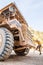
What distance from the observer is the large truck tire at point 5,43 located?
874cm

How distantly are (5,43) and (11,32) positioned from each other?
3.55 feet

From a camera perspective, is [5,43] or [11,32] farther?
[11,32]

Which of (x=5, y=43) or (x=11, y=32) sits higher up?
(x=11, y=32)

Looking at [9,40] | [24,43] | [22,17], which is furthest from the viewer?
[22,17]

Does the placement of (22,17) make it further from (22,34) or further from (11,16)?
(22,34)

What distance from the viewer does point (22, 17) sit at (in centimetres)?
1195

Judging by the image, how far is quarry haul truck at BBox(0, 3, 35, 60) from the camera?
8.82 metres

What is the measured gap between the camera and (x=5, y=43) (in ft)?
29.1

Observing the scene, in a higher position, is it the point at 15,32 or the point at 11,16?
the point at 11,16

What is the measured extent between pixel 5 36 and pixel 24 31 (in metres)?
1.34

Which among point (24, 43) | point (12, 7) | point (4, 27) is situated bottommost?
point (24, 43)

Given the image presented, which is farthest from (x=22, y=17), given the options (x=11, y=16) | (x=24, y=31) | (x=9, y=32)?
(x=9, y=32)

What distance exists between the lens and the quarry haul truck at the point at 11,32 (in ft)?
28.9

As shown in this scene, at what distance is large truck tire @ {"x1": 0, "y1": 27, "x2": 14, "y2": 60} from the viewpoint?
8.74 metres
